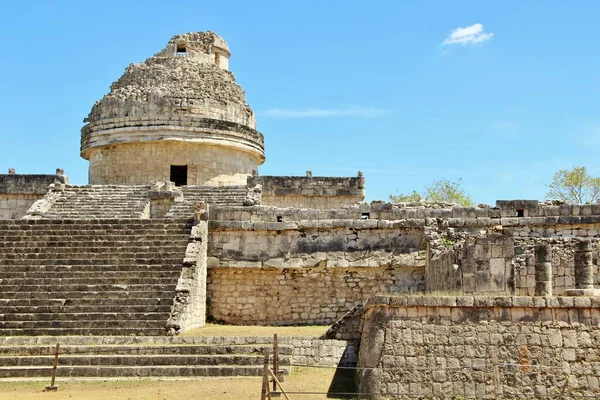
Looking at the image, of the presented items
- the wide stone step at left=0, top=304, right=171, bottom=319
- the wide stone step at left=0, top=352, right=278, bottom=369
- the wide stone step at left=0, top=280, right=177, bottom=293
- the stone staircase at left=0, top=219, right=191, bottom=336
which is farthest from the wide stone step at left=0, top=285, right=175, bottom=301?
the wide stone step at left=0, top=352, right=278, bottom=369

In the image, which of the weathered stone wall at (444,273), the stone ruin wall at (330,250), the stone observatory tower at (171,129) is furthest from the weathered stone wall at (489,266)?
the stone observatory tower at (171,129)

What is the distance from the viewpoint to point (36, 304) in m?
16.1

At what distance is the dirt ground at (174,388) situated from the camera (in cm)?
1147

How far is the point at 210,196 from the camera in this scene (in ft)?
76.3

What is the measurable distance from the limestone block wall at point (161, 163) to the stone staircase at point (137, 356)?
1191 cm

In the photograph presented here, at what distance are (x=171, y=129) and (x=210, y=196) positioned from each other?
3.81 meters

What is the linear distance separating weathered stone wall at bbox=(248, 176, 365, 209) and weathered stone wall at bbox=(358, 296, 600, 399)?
45.4 feet

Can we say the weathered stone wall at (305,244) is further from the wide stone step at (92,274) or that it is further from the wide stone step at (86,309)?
the wide stone step at (86,309)

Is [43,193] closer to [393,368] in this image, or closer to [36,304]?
[36,304]

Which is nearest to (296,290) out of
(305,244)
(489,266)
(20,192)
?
(305,244)

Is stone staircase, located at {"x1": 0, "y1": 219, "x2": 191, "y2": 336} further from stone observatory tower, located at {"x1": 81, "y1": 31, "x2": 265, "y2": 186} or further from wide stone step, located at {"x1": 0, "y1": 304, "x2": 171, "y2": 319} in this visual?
stone observatory tower, located at {"x1": 81, "y1": 31, "x2": 265, "y2": 186}

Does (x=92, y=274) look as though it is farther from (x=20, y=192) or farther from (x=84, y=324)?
(x=20, y=192)

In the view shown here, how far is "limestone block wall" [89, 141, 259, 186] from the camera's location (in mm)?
25938

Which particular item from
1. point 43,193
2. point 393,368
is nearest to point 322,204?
point 43,193
